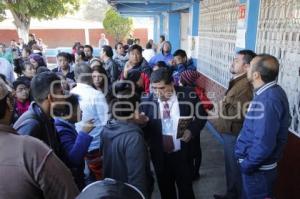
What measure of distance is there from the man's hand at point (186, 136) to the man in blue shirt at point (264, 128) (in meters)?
0.47

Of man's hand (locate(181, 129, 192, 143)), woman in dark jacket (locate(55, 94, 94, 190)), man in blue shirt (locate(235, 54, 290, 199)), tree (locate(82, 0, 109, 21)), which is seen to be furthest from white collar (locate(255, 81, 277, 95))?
tree (locate(82, 0, 109, 21))

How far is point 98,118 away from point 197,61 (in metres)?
4.88

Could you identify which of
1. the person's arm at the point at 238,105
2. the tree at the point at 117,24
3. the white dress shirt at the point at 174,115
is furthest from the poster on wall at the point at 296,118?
the tree at the point at 117,24

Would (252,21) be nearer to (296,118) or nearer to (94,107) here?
(296,118)

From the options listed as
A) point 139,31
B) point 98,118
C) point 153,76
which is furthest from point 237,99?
point 139,31

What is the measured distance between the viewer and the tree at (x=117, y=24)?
65.3ft

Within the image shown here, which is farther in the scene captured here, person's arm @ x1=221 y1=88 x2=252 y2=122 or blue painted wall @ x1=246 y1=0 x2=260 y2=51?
blue painted wall @ x1=246 y1=0 x2=260 y2=51

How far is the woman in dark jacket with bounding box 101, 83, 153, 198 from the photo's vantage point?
1.87 meters

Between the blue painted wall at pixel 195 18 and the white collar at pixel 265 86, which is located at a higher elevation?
the blue painted wall at pixel 195 18

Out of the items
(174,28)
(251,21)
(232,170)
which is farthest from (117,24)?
(232,170)

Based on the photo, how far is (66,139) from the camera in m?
2.04

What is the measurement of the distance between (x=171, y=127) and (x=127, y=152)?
0.92 metres

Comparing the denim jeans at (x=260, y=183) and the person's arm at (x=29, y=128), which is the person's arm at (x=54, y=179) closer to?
the person's arm at (x=29, y=128)

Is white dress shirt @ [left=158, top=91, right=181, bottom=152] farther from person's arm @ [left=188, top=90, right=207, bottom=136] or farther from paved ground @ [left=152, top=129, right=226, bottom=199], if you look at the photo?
paved ground @ [left=152, top=129, right=226, bottom=199]
